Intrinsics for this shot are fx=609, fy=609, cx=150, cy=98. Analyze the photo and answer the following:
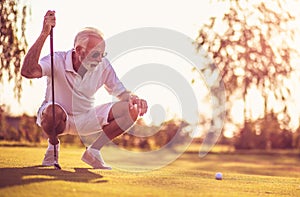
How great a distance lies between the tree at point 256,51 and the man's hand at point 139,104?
478 inches

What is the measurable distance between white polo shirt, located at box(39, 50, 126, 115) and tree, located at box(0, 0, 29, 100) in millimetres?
3474

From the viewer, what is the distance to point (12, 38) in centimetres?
988

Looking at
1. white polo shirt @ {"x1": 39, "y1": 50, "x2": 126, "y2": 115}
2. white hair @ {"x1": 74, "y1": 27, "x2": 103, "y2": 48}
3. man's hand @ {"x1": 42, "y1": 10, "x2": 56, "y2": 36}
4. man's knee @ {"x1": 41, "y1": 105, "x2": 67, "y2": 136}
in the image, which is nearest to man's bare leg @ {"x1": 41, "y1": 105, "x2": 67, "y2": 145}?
man's knee @ {"x1": 41, "y1": 105, "x2": 67, "y2": 136}

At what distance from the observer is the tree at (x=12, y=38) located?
946 centimetres

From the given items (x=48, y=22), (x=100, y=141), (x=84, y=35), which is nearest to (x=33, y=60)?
(x=48, y=22)

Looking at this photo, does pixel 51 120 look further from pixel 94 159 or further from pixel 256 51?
pixel 256 51

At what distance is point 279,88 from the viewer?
1892cm

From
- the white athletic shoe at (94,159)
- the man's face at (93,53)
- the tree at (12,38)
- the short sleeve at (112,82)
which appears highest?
the tree at (12,38)

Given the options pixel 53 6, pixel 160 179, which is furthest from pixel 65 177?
pixel 53 6

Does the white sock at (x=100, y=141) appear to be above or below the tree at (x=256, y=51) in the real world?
below

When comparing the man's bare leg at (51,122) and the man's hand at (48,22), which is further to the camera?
the man's bare leg at (51,122)

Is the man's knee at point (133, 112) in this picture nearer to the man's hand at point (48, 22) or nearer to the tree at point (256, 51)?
the man's hand at point (48, 22)

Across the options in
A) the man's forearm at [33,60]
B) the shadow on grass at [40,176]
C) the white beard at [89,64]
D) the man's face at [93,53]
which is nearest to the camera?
the shadow on grass at [40,176]

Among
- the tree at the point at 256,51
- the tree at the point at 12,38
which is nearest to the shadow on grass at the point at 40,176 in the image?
the tree at the point at 12,38
